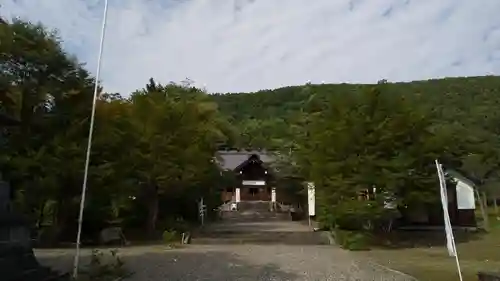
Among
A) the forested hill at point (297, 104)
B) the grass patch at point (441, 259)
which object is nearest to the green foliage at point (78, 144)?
the grass patch at point (441, 259)

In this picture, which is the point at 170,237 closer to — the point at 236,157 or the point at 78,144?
the point at 78,144

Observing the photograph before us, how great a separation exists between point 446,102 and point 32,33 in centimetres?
4340

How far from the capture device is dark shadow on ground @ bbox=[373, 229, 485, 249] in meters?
18.8

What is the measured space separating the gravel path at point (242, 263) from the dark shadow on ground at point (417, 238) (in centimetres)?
232

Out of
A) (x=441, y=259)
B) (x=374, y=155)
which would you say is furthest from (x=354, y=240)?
(x=441, y=259)

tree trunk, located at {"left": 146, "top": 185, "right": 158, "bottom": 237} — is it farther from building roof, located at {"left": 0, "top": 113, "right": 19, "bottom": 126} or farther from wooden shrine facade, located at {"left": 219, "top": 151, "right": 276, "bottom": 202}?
wooden shrine facade, located at {"left": 219, "top": 151, "right": 276, "bottom": 202}

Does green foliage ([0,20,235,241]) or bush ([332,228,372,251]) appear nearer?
green foliage ([0,20,235,241])

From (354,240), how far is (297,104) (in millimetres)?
43864

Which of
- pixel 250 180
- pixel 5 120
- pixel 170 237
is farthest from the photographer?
pixel 250 180

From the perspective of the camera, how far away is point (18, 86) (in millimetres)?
15984

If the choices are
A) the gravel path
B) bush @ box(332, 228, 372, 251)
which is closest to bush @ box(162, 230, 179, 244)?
the gravel path

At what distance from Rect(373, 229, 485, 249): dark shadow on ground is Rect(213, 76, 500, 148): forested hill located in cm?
1223

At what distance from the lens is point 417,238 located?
2081 centimetres

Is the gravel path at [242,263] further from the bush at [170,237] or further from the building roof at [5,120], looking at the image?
the building roof at [5,120]
